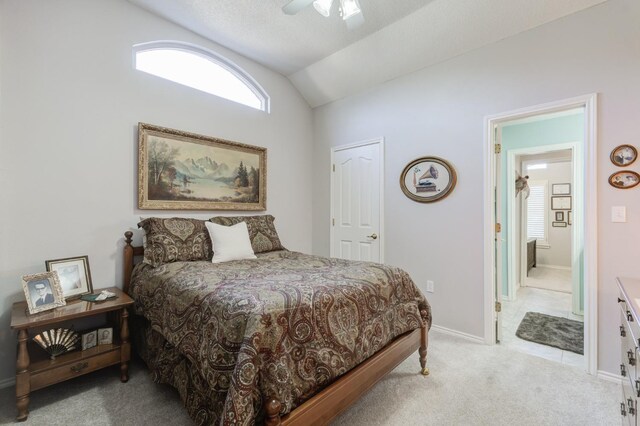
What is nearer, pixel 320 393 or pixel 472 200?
pixel 320 393

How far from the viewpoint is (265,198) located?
145 inches

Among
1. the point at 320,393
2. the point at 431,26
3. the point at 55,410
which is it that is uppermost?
the point at 431,26

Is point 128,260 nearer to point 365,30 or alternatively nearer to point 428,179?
point 428,179

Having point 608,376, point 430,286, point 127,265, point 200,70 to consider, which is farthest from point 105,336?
point 608,376

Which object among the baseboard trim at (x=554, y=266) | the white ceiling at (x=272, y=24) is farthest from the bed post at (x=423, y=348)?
the baseboard trim at (x=554, y=266)

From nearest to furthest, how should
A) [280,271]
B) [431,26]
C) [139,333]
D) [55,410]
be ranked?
[55,410]
[280,271]
[139,333]
[431,26]

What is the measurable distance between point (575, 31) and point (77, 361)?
444 cm

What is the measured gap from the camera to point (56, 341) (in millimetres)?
1899

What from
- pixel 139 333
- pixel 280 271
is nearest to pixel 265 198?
pixel 280 271

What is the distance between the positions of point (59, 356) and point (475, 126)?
385 centimetres

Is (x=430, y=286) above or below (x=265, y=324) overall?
below

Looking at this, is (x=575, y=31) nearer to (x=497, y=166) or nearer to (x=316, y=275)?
(x=497, y=166)

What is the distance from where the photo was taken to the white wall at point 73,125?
2.07 metres

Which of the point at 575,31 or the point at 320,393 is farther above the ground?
the point at 575,31
